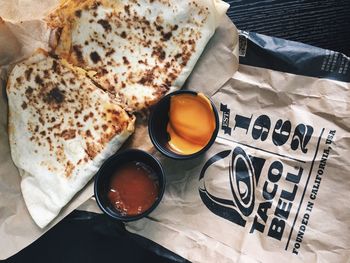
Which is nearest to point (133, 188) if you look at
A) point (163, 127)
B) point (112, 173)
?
point (112, 173)

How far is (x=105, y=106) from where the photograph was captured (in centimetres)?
128

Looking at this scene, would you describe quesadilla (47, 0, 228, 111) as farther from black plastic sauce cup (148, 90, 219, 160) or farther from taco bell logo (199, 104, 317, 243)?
taco bell logo (199, 104, 317, 243)

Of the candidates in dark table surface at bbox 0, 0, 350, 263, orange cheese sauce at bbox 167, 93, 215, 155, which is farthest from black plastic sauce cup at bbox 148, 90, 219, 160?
dark table surface at bbox 0, 0, 350, 263

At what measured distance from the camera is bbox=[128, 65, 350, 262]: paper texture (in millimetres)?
1152

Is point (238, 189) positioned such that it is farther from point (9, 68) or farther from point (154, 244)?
point (9, 68)

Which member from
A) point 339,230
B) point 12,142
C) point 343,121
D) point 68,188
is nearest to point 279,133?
point 343,121

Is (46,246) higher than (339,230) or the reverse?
the reverse

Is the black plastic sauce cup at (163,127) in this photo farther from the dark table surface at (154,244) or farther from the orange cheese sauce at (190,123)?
the dark table surface at (154,244)

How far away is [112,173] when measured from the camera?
4.17ft

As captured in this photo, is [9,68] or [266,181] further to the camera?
[9,68]

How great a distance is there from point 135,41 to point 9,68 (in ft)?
1.10

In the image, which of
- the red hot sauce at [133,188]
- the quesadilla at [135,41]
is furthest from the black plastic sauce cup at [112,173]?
the quesadilla at [135,41]

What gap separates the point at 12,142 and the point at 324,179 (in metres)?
0.77

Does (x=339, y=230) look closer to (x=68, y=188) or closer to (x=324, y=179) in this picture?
(x=324, y=179)
